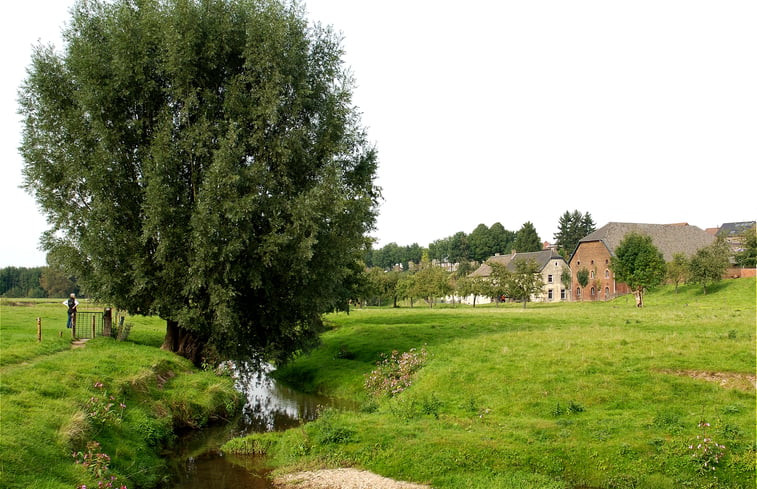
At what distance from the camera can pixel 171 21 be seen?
2250cm

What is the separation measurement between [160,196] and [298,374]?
15.4 meters

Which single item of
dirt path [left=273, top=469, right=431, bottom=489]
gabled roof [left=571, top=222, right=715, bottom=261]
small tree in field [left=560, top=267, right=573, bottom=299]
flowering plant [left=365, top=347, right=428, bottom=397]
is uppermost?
gabled roof [left=571, top=222, right=715, bottom=261]

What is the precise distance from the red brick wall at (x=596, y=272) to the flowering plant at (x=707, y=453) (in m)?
82.8

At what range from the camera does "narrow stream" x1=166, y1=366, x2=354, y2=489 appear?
49.8ft

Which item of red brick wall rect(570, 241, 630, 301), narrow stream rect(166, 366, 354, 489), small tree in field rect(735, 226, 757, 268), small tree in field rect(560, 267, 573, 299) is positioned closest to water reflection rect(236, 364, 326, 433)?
narrow stream rect(166, 366, 354, 489)

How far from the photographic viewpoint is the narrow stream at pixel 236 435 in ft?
49.8

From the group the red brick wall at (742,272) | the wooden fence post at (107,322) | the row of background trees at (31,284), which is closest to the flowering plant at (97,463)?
the wooden fence post at (107,322)

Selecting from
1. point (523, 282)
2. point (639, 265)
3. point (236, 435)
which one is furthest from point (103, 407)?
point (523, 282)

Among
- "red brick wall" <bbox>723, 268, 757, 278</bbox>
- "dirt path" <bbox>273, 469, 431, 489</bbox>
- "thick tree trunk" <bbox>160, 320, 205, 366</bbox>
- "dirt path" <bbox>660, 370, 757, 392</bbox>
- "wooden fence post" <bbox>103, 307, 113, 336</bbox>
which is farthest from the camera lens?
"red brick wall" <bbox>723, 268, 757, 278</bbox>

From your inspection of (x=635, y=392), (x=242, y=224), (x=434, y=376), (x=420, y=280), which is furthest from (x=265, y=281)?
(x=420, y=280)

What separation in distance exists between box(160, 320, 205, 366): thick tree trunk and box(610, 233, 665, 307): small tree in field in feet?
172

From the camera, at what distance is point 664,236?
9650 cm

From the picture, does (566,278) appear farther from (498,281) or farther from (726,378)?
(726,378)

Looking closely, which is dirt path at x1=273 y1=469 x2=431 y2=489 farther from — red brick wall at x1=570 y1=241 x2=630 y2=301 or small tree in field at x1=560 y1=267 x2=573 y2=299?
small tree in field at x1=560 y1=267 x2=573 y2=299
